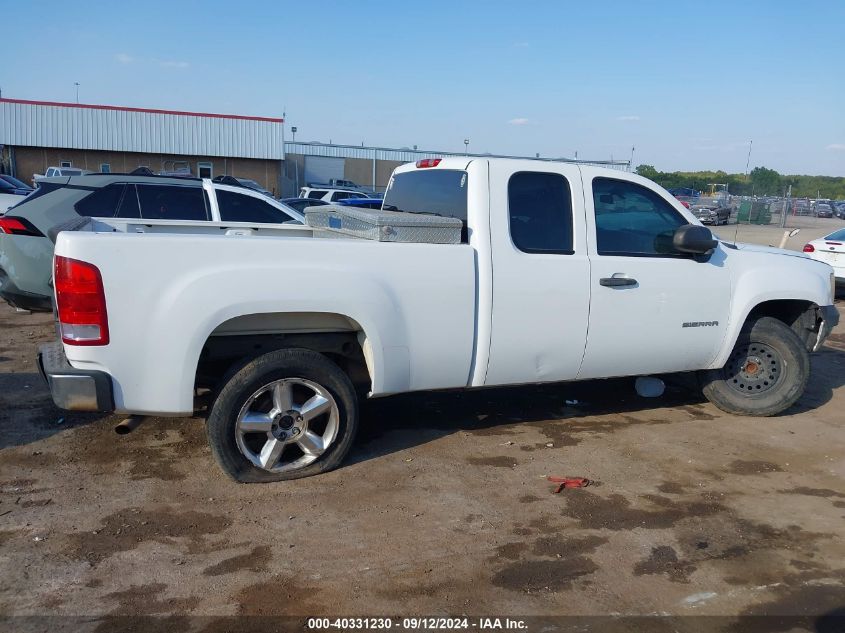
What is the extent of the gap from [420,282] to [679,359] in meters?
2.40

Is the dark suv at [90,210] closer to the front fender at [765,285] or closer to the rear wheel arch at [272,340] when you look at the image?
the rear wheel arch at [272,340]

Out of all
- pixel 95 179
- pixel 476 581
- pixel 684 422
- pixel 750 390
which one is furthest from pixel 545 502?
pixel 95 179

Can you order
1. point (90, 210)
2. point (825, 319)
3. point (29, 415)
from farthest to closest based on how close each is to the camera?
1. point (90, 210)
2. point (825, 319)
3. point (29, 415)

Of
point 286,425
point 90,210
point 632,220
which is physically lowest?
point 286,425

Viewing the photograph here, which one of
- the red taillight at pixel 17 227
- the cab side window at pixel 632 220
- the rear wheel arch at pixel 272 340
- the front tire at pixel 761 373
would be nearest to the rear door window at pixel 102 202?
the red taillight at pixel 17 227

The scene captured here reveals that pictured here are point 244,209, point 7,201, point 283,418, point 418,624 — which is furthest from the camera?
point 7,201

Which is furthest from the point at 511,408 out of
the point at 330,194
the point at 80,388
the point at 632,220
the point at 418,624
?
the point at 330,194

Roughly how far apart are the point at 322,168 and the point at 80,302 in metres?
47.5

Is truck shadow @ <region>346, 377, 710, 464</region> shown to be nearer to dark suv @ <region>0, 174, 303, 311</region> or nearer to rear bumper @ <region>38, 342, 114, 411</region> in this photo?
rear bumper @ <region>38, 342, 114, 411</region>

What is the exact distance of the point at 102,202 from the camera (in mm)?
8328

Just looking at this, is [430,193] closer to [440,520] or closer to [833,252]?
[440,520]

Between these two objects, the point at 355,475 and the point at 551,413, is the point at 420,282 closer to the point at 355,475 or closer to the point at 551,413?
the point at 355,475

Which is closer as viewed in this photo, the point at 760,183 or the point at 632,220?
the point at 632,220

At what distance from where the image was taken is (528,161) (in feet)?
17.5
